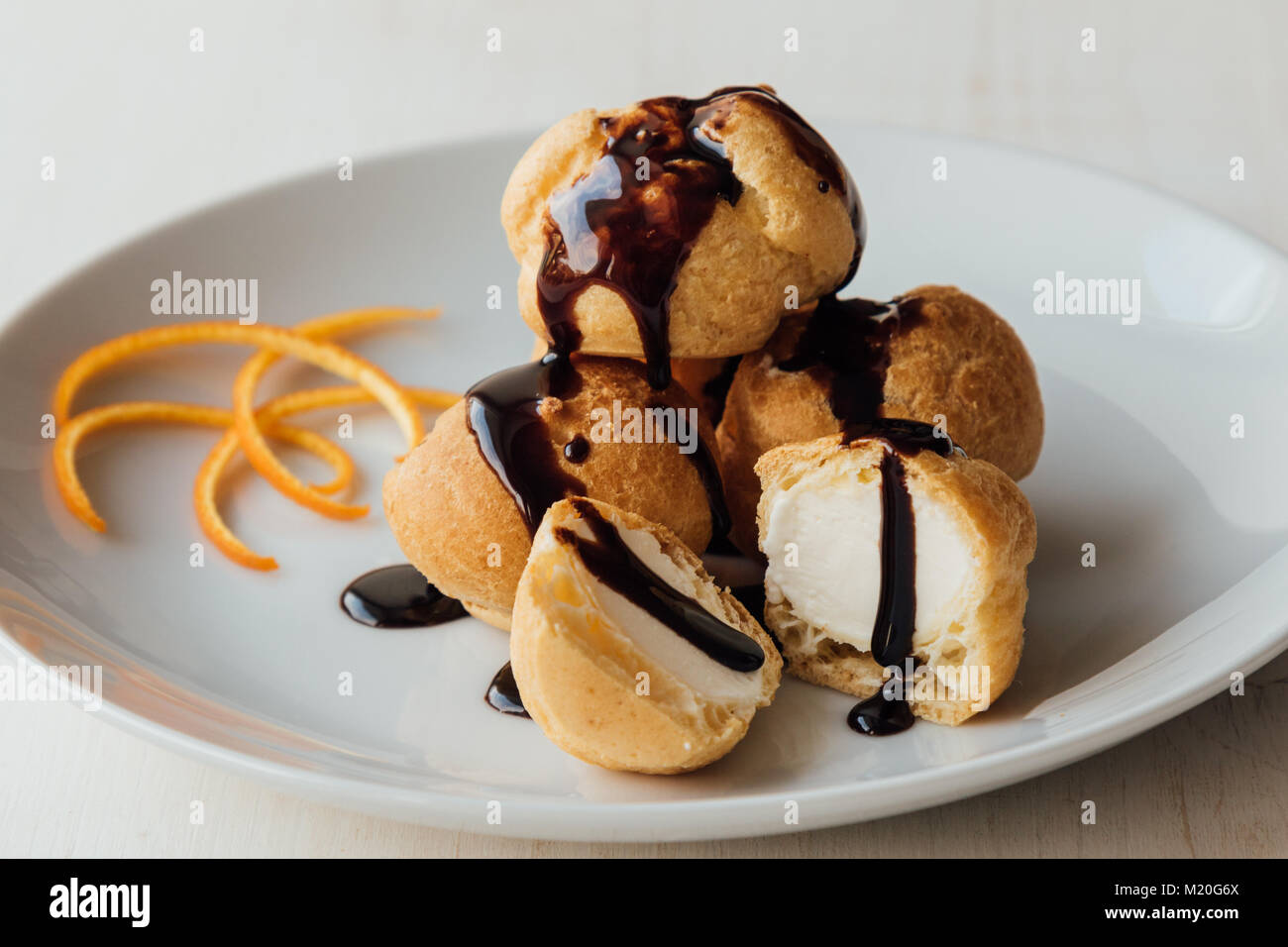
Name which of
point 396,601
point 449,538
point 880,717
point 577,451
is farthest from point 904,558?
point 396,601

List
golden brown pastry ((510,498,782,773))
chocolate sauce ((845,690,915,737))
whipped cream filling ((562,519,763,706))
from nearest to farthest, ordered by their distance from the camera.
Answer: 1. golden brown pastry ((510,498,782,773))
2. whipped cream filling ((562,519,763,706))
3. chocolate sauce ((845,690,915,737))

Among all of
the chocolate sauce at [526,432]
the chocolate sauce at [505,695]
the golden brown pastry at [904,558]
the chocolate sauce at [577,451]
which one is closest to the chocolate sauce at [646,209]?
the chocolate sauce at [526,432]

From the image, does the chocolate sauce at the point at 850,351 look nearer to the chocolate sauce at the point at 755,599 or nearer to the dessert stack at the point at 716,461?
the dessert stack at the point at 716,461

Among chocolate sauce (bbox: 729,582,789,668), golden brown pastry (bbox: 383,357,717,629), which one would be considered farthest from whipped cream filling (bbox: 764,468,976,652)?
golden brown pastry (bbox: 383,357,717,629)

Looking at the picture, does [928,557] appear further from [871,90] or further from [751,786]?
[871,90]

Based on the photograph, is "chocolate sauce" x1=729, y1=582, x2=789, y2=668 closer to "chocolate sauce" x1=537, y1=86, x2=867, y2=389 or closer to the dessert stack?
the dessert stack

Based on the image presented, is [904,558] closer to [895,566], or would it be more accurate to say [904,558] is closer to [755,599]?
[895,566]
